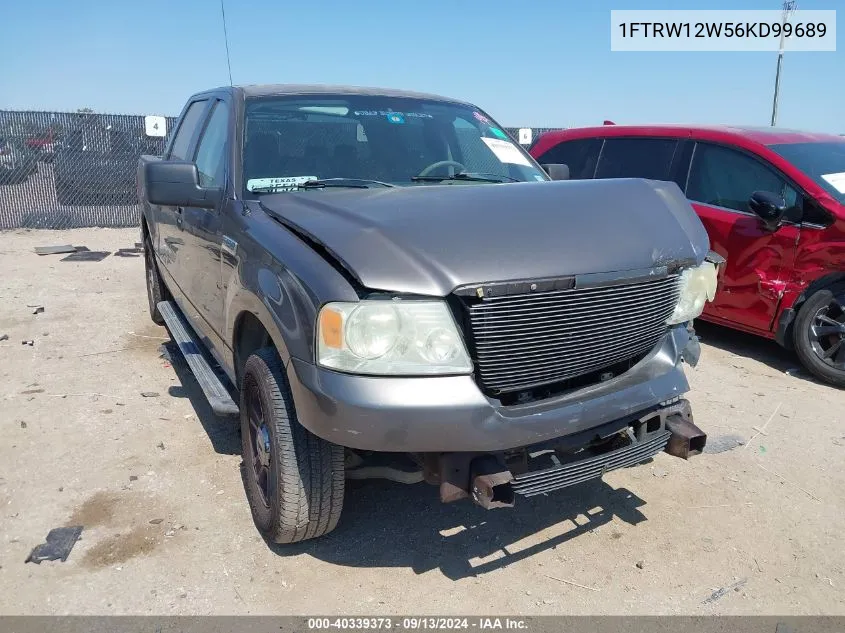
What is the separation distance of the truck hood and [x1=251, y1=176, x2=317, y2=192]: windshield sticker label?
175 millimetres

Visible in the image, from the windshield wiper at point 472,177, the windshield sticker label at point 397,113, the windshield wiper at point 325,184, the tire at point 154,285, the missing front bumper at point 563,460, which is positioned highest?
the windshield sticker label at point 397,113

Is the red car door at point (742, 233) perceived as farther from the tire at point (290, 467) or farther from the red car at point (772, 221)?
the tire at point (290, 467)

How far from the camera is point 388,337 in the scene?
7.26 feet

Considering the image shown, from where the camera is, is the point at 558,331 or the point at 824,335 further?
the point at 824,335

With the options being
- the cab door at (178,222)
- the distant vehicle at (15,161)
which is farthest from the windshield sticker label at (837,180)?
the distant vehicle at (15,161)

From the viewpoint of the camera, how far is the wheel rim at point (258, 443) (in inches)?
110

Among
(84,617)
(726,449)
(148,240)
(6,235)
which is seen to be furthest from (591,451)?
(6,235)

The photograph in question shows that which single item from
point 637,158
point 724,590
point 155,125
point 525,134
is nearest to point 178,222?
point 724,590

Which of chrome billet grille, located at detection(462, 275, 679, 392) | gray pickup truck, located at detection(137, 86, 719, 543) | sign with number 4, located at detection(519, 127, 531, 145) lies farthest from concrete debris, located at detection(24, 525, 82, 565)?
sign with number 4, located at detection(519, 127, 531, 145)

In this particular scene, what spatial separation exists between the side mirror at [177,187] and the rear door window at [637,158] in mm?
4135

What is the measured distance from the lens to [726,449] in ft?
12.7

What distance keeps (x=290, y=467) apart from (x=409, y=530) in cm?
78

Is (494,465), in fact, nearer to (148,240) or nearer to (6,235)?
(148,240)

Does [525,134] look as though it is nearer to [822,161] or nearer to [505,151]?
[822,161]
